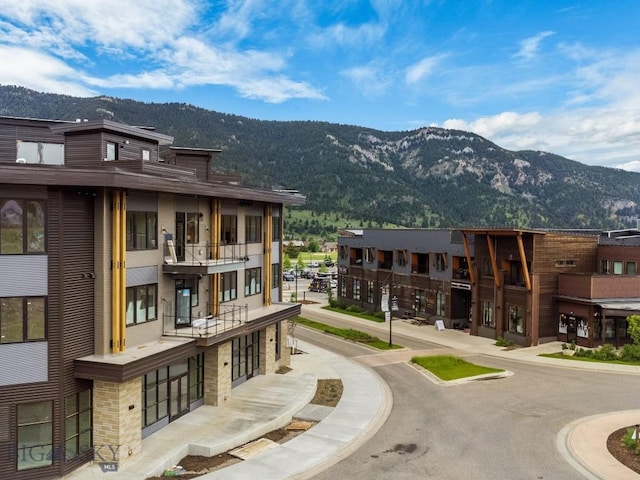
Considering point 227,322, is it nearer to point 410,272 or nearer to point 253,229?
point 253,229

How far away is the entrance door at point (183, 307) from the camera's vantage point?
26.0 meters

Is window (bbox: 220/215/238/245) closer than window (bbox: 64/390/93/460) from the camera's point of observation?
No

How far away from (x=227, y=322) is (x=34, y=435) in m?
11.1

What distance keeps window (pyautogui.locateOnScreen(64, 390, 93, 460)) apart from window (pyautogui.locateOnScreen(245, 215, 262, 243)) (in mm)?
14345

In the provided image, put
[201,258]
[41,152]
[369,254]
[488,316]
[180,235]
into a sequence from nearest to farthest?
[41,152] → [180,235] → [201,258] → [488,316] → [369,254]

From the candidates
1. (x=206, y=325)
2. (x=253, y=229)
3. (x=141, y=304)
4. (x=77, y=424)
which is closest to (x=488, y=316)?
(x=253, y=229)

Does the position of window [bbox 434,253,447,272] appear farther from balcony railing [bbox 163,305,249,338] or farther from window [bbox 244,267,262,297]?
balcony railing [bbox 163,305,249,338]

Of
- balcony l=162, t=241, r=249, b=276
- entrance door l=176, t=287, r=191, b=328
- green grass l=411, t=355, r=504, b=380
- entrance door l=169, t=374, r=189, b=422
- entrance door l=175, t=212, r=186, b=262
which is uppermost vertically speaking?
entrance door l=175, t=212, r=186, b=262

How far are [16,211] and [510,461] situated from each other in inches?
789

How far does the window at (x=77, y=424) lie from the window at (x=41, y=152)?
35.9 ft

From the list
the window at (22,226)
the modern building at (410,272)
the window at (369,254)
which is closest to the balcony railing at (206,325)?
the window at (22,226)

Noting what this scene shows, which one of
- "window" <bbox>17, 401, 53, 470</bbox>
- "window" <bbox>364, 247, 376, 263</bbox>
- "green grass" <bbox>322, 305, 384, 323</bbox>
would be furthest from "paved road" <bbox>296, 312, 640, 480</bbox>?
"window" <bbox>364, 247, 376, 263</bbox>

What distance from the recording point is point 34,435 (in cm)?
1895

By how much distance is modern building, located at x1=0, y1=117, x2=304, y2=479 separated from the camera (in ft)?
61.8
